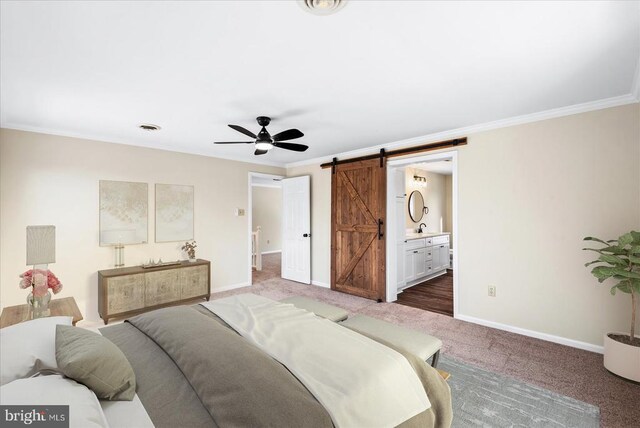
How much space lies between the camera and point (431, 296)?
4.95 meters

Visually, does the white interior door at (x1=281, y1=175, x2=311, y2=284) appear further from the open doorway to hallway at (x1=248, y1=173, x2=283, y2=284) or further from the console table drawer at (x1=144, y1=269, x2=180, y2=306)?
the open doorway to hallway at (x1=248, y1=173, x2=283, y2=284)

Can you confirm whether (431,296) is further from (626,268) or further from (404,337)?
(404,337)

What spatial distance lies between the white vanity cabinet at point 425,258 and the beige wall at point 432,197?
61cm

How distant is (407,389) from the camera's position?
1487 millimetres

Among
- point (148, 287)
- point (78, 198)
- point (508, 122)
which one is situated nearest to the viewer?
point (508, 122)

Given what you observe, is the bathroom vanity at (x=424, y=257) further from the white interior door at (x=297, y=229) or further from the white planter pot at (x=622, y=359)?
the white planter pot at (x=622, y=359)

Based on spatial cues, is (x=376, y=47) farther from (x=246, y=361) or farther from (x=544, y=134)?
(x=544, y=134)

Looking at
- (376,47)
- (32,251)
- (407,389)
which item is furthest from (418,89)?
(32,251)

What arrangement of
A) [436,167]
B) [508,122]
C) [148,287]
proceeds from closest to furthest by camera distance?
[508,122]
[148,287]
[436,167]

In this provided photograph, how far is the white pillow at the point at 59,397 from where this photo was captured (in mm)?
1007

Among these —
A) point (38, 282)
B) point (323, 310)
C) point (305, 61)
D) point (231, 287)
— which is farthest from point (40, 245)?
point (231, 287)

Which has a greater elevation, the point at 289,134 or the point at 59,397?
the point at 289,134

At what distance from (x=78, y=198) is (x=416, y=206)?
6143mm

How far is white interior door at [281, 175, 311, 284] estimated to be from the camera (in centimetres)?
585
